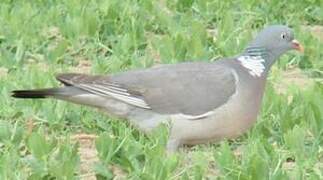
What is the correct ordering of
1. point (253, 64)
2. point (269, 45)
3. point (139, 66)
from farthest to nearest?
point (139, 66), point (269, 45), point (253, 64)

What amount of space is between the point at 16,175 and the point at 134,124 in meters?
0.88

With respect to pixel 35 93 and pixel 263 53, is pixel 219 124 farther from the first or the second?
pixel 35 93

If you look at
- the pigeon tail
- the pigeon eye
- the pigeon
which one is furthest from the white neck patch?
the pigeon tail

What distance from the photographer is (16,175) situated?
19.9 ft

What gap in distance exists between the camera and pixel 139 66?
8.18 m

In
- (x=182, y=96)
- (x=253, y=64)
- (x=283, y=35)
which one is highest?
(x=283, y=35)

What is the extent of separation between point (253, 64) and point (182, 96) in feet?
1.47

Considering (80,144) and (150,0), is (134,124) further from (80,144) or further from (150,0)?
(150,0)

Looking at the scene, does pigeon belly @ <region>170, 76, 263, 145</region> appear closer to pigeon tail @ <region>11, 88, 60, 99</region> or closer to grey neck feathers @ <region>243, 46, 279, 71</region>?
grey neck feathers @ <region>243, 46, 279, 71</region>

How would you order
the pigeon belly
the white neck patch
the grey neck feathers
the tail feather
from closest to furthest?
the pigeon belly < the tail feather < the white neck patch < the grey neck feathers

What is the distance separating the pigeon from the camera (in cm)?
659

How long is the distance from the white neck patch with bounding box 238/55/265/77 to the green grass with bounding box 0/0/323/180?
0.29 m

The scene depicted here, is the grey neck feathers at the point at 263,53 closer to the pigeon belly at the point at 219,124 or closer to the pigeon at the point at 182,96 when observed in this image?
the pigeon at the point at 182,96

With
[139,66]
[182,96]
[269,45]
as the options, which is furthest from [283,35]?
[139,66]
